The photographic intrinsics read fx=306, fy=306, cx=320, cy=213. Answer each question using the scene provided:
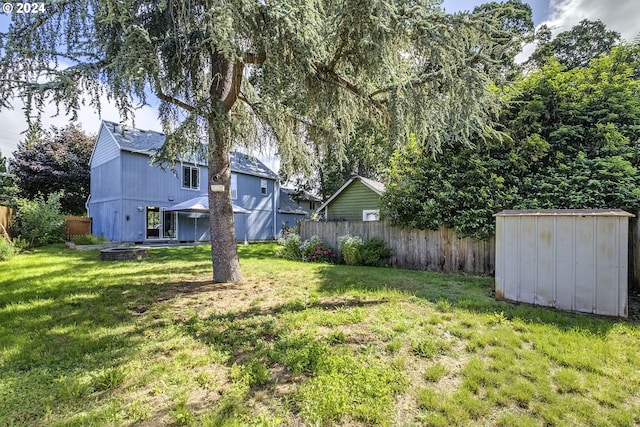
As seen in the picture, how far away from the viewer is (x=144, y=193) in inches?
609

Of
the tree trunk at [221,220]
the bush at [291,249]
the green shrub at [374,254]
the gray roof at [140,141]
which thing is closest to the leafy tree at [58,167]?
the gray roof at [140,141]

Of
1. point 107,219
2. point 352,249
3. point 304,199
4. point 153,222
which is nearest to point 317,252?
point 352,249

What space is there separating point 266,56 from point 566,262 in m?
5.31

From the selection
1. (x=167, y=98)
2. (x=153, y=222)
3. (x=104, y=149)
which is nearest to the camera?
(x=167, y=98)

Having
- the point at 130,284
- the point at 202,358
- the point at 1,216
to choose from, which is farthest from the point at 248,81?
the point at 1,216

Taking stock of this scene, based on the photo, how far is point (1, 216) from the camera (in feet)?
36.6

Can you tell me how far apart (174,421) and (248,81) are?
6138 mm

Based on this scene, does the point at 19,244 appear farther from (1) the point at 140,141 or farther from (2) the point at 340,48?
(2) the point at 340,48

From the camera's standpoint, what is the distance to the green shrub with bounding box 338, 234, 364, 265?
355 inches

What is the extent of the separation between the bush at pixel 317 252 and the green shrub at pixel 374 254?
138 centimetres

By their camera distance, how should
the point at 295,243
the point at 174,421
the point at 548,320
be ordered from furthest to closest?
the point at 295,243 < the point at 548,320 < the point at 174,421

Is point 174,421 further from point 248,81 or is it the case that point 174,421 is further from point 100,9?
point 248,81

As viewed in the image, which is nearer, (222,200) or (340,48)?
(340,48)

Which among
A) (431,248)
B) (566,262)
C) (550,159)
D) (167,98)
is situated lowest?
(431,248)
